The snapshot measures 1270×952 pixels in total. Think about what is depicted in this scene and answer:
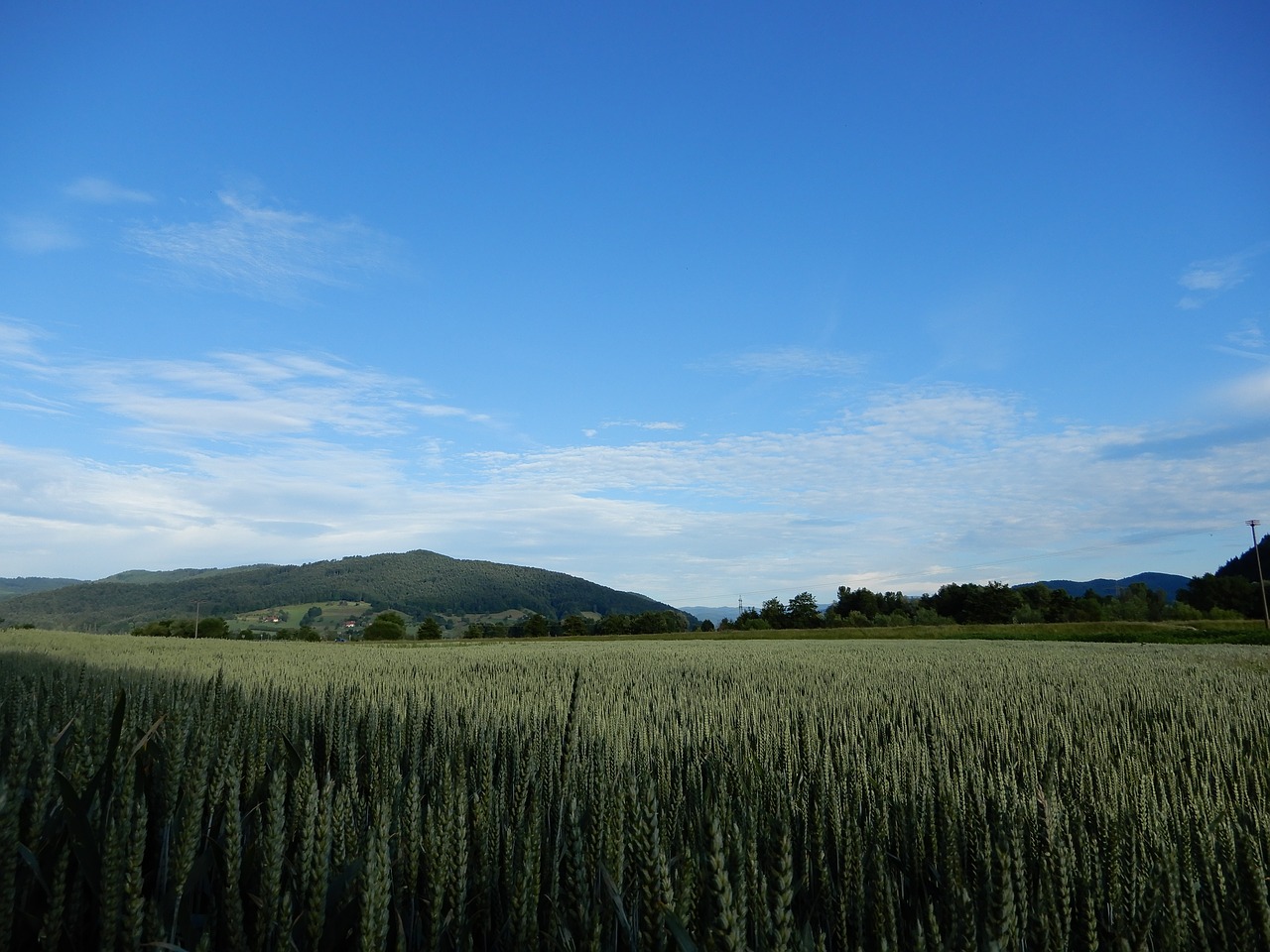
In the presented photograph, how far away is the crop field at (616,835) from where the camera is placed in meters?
1.50

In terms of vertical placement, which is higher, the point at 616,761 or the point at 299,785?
the point at 299,785

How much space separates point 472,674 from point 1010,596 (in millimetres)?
82381

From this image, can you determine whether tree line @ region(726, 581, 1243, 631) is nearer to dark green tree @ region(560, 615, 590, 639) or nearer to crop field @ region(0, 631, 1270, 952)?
dark green tree @ region(560, 615, 590, 639)

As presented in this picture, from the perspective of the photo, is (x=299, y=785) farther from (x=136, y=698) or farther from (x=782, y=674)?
(x=782, y=674)

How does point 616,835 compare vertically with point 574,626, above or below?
above

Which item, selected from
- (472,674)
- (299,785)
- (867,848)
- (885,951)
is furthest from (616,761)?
(472,674)

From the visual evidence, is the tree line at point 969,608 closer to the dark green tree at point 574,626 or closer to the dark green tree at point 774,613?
the dark green tree at point 774,613

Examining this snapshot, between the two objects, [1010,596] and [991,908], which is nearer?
[991,908]

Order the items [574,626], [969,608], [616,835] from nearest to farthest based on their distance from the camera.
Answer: [616,835], [969,608], [574,626]

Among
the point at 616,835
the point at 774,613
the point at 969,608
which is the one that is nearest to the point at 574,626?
the point at 774,613

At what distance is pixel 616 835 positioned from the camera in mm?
1749

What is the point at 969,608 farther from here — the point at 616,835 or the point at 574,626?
the point at 616,835

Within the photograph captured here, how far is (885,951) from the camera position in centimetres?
125

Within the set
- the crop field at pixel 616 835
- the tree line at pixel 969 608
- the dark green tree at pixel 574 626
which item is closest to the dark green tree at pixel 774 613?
the tree line at pixel 969 608
